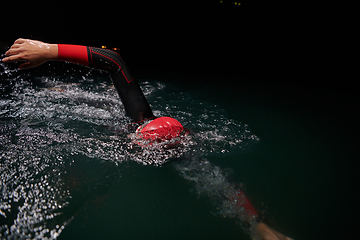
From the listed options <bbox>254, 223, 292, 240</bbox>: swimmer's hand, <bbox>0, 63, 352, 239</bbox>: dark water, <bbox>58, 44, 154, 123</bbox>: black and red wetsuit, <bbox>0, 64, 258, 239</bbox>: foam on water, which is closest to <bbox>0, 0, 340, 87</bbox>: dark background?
<bbox>0, 64, 258, 239</bbox>: foam on water

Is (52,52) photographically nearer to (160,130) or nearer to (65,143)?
(65,143)

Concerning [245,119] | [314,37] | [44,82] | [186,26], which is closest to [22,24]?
[44,82]

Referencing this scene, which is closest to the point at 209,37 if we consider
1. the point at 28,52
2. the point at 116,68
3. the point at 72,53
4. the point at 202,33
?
the point at 202,33

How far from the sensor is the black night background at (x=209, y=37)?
3.84 meters

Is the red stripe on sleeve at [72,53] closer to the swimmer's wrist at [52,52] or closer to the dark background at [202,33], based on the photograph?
the swimmer's wrist at [52,52]

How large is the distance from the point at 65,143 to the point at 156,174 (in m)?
0.58

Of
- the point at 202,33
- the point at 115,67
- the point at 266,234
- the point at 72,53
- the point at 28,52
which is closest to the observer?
the point at 266,234

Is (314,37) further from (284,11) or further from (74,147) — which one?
(74,147)

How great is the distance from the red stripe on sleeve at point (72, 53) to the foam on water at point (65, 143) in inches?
18.0

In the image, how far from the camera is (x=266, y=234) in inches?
30.9

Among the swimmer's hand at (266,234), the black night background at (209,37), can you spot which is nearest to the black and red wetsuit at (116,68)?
the swimmer's hand at (266,234)

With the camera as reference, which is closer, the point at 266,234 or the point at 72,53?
the point at 266,234

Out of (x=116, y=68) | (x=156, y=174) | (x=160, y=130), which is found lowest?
(x=156, y=174)

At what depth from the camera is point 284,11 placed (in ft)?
16.2
